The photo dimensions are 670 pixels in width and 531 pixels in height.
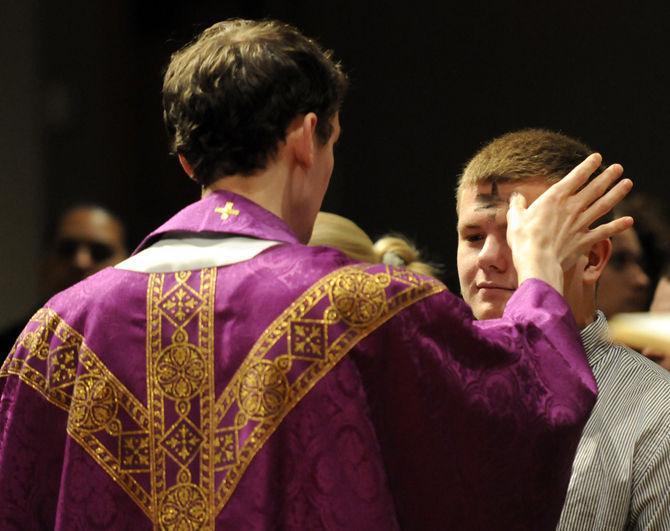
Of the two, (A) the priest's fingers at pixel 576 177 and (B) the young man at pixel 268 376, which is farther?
(A) the priest's fingers at pixel 576 177

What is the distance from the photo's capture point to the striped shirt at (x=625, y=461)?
1818 mm

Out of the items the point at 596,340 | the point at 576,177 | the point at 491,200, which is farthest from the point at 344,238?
the point at 576,177

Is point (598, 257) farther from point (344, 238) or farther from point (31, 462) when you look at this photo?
point (31, 462)

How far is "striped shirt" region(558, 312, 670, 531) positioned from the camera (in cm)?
182

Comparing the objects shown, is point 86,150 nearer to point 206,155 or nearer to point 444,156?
point 444,156

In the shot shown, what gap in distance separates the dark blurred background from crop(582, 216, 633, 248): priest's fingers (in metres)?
1.72

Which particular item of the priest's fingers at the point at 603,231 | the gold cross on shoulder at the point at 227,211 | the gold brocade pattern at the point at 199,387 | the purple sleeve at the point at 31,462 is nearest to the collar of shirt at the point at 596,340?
the priest's fingers at the point at 603,231

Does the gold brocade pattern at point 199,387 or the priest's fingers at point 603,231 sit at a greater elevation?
the priest's fingers at point 603,231

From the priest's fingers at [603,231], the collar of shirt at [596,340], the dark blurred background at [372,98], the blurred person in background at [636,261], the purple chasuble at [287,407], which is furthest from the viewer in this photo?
the dark blurred background at [372,98]

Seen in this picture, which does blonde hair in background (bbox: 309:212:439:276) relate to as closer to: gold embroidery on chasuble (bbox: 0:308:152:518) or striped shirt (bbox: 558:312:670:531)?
striped shirt (bbox: 558:312:670:531)

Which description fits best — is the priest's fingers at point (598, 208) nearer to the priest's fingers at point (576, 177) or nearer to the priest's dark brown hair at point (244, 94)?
the priest's fingers at point (576, 177)

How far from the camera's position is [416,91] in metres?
3.92

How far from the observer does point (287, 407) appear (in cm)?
155

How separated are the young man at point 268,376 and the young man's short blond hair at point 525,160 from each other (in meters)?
0.40
